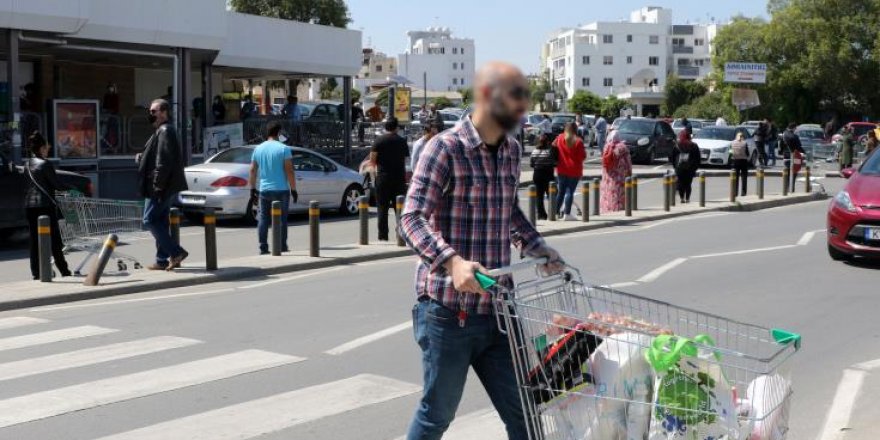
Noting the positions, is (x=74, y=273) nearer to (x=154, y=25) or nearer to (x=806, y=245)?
(x=806, y=245)

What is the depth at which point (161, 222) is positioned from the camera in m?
12.9

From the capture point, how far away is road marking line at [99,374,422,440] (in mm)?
6562

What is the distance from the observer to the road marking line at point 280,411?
656cm

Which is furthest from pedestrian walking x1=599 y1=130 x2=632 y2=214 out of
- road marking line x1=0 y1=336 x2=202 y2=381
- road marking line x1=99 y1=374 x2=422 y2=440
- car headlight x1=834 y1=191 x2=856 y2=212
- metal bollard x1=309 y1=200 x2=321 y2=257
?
road marking line x1=99 y1=374 x2=422 y2=440

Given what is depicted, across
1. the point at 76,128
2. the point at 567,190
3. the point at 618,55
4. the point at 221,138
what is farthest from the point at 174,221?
the point at 618,55

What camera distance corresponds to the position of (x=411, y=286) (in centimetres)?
1239

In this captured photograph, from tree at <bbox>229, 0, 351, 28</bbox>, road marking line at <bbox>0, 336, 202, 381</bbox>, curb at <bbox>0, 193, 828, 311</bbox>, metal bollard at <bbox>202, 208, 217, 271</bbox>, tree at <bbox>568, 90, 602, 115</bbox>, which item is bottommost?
road marking line at <bbox>0, 336, 202, 381</bbox>

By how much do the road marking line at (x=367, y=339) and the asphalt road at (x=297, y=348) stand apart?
0.05 ft

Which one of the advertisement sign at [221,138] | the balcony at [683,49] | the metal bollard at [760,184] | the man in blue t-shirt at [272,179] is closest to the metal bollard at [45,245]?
the man in blue t-shirt at [272,179]

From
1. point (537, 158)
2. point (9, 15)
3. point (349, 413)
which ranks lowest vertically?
point (349, 413)

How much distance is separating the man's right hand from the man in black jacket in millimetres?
8922

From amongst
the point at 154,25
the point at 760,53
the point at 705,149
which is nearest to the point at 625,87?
the point at 760,53

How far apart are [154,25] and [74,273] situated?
12107mm

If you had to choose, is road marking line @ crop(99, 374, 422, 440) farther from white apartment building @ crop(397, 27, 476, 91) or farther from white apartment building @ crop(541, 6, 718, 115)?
white apartment building @ crop(397, 27, 476, 91)
